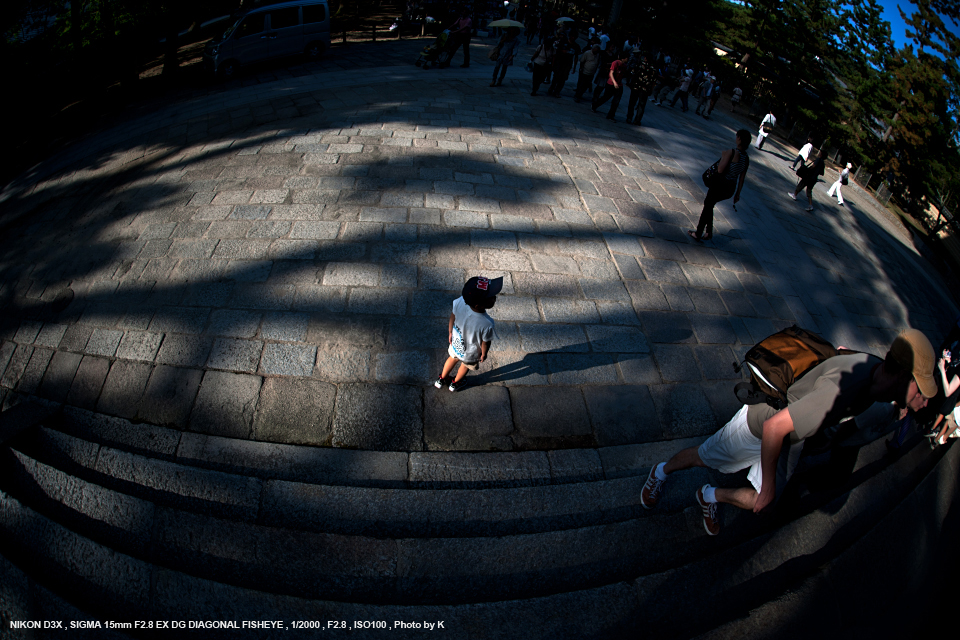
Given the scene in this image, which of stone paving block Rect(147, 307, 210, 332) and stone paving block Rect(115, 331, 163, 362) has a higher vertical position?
stone paving block Rect(147, 307, 210, 332)

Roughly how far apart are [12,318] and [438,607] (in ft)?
18.2

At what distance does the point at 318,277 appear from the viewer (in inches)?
169

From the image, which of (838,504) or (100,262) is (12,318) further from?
(838,504)

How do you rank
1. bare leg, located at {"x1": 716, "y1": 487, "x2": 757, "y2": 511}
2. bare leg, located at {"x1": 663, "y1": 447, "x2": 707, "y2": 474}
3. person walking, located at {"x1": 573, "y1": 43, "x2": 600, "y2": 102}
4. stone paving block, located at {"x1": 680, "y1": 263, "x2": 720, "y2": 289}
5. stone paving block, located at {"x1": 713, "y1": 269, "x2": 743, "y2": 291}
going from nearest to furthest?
1. bare leg, located at {"x1": 716, "y1": 487, "x2": 757, "y2": 511}
2. bare leg, located at {"x1": 663, "y1": 447, "x2": 707, "y2": 474}
3. stone paving block, located at {"x1": 680, "y1": 263, "x2": 720, "y2": 289}
4. stone paving block, located at {"x1": 713, "y1": 269, "x2": 743, "y2": 291}
5. person walking, located at {"x1": 573, "y1": 43, "x2": 600, "y2": 102}

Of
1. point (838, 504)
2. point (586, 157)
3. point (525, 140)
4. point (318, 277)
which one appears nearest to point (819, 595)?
point (838, 504)

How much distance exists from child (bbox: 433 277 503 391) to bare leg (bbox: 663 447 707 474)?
1429mm

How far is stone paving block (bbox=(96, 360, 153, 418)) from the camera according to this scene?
3.27 meters

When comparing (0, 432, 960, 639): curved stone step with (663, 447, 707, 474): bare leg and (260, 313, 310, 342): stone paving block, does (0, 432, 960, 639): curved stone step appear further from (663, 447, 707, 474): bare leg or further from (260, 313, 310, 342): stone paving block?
(260, 313, 310, 342): stone paving block

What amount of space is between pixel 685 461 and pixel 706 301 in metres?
2.83

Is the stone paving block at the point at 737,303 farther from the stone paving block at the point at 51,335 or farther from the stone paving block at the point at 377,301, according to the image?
the stone paving block at the point at 51,335

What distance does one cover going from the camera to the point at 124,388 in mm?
3393

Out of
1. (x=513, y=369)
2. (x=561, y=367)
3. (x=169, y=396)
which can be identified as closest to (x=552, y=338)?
(x=561, y=367)

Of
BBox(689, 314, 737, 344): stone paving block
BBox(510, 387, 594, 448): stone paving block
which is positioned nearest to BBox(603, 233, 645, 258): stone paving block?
BBox(689, 314, 737, 344): stone paving block

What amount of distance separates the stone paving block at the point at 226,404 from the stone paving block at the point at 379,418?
26.4 inches
